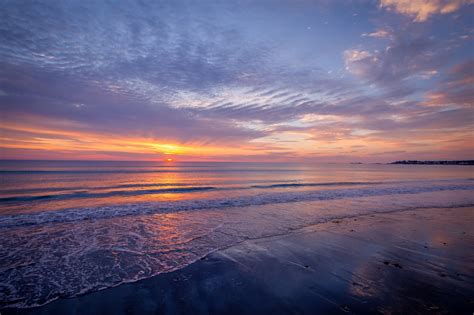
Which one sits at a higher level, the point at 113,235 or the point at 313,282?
the point at 313,282

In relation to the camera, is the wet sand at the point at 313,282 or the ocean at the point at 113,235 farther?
the ocean at the point at 113,235

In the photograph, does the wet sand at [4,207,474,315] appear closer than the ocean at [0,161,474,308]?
Yes

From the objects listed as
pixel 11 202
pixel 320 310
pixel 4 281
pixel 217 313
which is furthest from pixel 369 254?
pixel 11 202

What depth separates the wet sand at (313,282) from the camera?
4.69 metres

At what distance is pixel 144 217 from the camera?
13.8m

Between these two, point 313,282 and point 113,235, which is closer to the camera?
point 313,282

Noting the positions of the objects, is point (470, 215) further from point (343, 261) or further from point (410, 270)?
point (343, 261)

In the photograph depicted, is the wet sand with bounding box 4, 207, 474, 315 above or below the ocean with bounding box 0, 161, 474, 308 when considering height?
A: above

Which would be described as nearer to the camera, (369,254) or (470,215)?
(369,254)

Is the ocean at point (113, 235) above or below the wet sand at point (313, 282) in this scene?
below

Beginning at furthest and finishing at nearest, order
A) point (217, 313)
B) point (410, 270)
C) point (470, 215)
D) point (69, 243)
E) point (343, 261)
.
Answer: point (470, 215)
point (69, 243)
point (343, 261)
point (410, 270)
point (217, 313)

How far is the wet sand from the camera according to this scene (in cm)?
469

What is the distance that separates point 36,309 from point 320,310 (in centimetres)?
614

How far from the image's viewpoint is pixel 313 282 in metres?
5.79
